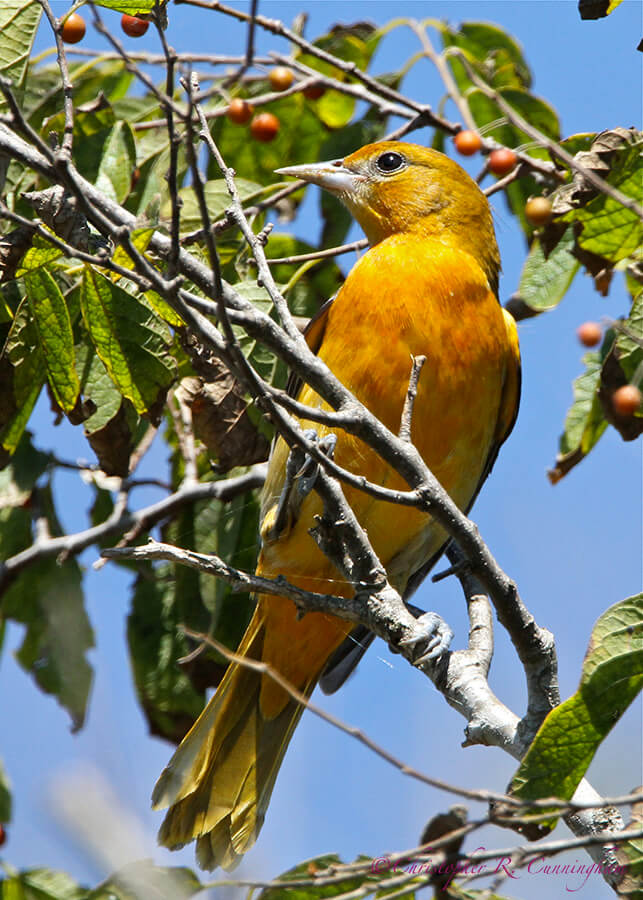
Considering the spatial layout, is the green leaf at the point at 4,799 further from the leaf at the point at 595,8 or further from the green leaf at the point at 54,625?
the leaf at the point at 595,8

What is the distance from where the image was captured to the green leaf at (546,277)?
12.5 feet

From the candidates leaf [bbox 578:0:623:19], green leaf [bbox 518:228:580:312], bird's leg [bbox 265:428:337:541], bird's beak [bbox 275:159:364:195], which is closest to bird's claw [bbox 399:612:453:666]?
bird's leg [bbox 265:428:337:541]

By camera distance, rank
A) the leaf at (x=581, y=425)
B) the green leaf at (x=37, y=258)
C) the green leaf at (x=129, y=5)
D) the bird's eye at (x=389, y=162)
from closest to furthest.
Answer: the green leaf at (x=129, y=5)
the green leaf at (x=37, y=258)
the leaf at (x=581, y=425)
the bird's eye at (x=389, y=162)

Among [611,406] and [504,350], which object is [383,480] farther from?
[611,406]

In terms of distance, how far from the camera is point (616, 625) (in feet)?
8.59

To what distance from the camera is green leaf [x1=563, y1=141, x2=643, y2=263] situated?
11.3 feet

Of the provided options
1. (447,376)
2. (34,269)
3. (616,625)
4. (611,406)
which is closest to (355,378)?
(447,376)

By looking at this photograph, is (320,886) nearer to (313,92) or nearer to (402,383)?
(402,383)

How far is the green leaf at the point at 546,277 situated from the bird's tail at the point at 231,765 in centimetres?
158

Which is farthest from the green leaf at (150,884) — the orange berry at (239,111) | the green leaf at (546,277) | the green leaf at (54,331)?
the orange berry at (239,111)

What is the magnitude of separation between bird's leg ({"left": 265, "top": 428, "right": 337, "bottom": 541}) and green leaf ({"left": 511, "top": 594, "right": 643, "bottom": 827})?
0.85 m

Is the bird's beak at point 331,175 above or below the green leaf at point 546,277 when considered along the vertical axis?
above

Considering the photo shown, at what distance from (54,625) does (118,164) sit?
6.24 ft

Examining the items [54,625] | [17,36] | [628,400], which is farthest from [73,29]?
[628,400]
